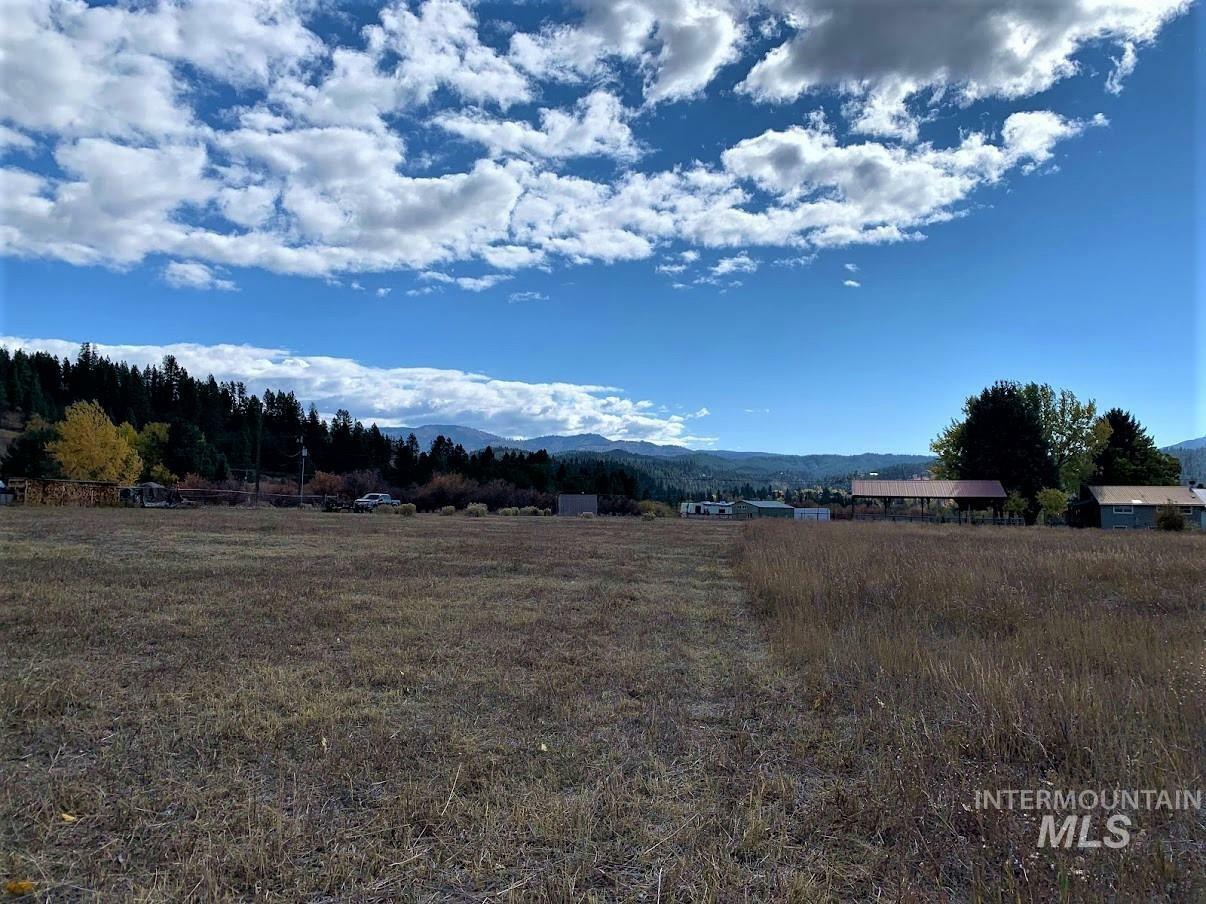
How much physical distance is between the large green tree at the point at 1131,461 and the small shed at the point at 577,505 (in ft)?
161

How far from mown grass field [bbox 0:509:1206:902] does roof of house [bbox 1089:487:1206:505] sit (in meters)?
56.4

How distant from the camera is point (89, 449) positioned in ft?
191

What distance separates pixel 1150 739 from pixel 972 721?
100 cm

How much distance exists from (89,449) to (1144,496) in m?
90.0

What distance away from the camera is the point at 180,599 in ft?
32.9

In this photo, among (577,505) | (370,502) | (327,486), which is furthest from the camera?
(327,486)

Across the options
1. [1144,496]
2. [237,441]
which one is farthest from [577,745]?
[237,441]

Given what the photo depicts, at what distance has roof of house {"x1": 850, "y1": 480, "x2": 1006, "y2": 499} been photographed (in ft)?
199

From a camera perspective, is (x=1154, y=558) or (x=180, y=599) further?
(x=1154, y=558)

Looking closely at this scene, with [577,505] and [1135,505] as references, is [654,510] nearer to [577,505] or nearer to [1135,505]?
[577,505]

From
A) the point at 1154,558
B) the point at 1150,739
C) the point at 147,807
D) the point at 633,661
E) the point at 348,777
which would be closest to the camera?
A: the point at 147,807

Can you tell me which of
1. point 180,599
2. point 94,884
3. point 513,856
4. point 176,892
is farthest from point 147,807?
point 180,599

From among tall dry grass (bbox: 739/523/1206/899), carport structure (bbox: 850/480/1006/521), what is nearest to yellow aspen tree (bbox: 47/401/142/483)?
tall dry grass (bbox: 739/523/1206/899)

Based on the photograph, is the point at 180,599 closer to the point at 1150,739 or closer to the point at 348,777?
the point at 348,777
